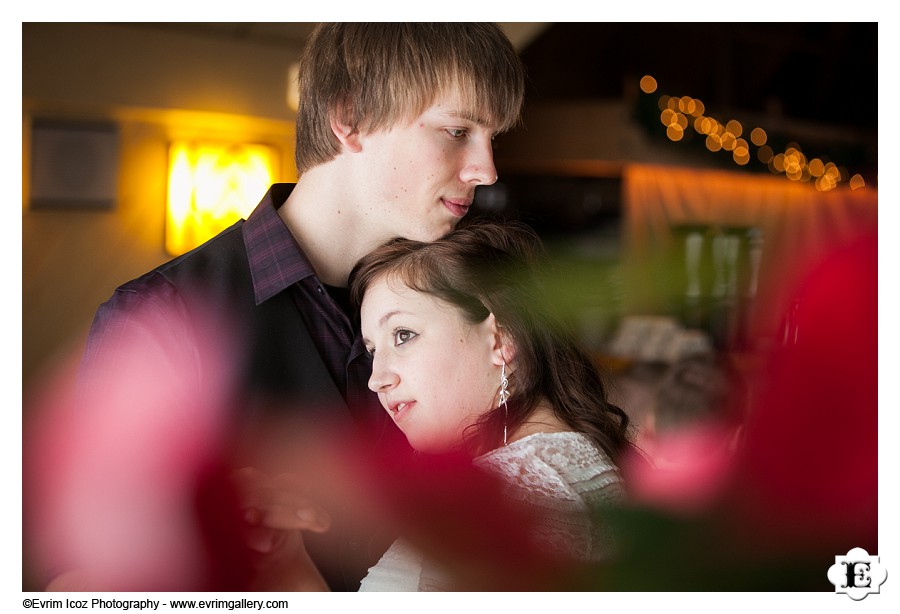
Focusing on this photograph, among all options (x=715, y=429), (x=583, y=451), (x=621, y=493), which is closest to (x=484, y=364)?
(x=583, y=451)

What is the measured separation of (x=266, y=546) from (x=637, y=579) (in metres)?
0.65

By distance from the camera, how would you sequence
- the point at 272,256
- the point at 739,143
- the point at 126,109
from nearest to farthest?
the point at 272,256
the point at 126,109
the point at 739,143

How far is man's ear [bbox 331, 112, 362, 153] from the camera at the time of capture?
4.30 feet

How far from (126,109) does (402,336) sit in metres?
0.64

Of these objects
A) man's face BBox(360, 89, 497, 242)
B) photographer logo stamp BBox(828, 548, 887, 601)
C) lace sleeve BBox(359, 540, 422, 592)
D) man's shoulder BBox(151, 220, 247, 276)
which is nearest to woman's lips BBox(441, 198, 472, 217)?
man's face BBox(360, 89, 497, 242)

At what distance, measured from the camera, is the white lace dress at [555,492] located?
4.21ft

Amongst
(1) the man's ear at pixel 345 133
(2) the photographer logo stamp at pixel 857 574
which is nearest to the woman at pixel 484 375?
(1) the man's ear at pixel 345 133

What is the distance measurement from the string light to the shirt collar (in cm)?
72

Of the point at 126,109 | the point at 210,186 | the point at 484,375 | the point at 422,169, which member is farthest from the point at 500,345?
the point at 126,109

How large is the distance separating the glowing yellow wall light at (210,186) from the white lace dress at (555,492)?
23.3 inches

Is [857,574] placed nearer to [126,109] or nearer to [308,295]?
[308,295]

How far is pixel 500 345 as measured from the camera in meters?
1.30

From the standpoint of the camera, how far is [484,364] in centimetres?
129
